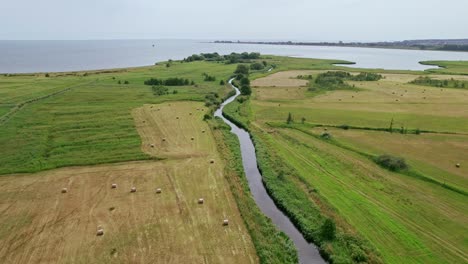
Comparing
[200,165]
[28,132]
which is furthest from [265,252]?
[28,132]

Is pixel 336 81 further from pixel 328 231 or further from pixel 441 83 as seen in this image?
pixel 328 231

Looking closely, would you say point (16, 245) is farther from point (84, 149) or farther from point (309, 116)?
point (309, 116)

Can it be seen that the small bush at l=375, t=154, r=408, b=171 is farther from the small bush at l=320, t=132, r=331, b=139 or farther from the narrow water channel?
the narrow water channel

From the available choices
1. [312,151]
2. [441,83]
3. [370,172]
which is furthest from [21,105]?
[441,83]

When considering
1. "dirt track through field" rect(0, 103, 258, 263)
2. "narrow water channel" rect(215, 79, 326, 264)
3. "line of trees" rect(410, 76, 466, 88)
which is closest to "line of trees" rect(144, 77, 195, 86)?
"narrow water channel" rect(215, 79, 326, 264)

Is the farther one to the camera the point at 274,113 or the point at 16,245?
the point at 274,113

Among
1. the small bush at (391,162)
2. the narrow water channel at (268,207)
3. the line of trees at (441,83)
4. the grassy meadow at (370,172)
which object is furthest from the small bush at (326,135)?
the line of trees at (441,83)
